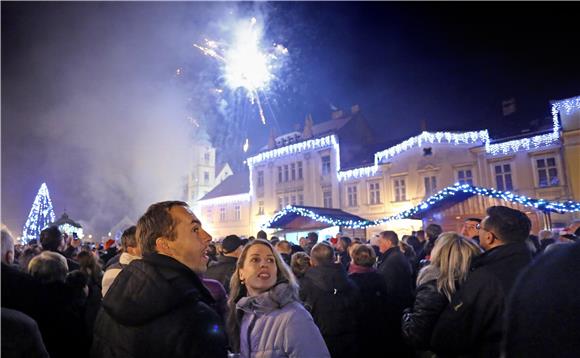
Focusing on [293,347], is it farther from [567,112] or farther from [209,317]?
[567,112]

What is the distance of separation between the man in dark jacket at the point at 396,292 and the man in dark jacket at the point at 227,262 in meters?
2.30

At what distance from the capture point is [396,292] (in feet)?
20.1

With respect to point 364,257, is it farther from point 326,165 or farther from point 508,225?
point 326,165

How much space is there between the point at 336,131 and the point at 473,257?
30254 mm

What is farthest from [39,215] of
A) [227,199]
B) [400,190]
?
[400,190]

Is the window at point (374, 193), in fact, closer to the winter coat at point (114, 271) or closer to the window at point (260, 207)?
the window at point (260, 207)

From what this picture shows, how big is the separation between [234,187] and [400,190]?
72.6 feet

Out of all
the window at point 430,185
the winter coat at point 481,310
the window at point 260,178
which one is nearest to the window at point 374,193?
the window at point 430,185

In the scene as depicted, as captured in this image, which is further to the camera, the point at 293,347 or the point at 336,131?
the point at 336,131

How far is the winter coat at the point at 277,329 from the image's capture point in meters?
2.67

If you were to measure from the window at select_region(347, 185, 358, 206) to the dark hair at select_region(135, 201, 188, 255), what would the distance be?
28.8 metres

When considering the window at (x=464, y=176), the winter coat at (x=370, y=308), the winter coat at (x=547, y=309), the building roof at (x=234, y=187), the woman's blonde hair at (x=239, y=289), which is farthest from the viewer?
the building roof at (x=234, y=187)

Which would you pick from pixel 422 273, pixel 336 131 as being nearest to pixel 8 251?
pixel 422 273

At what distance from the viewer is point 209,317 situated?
1901 mm
